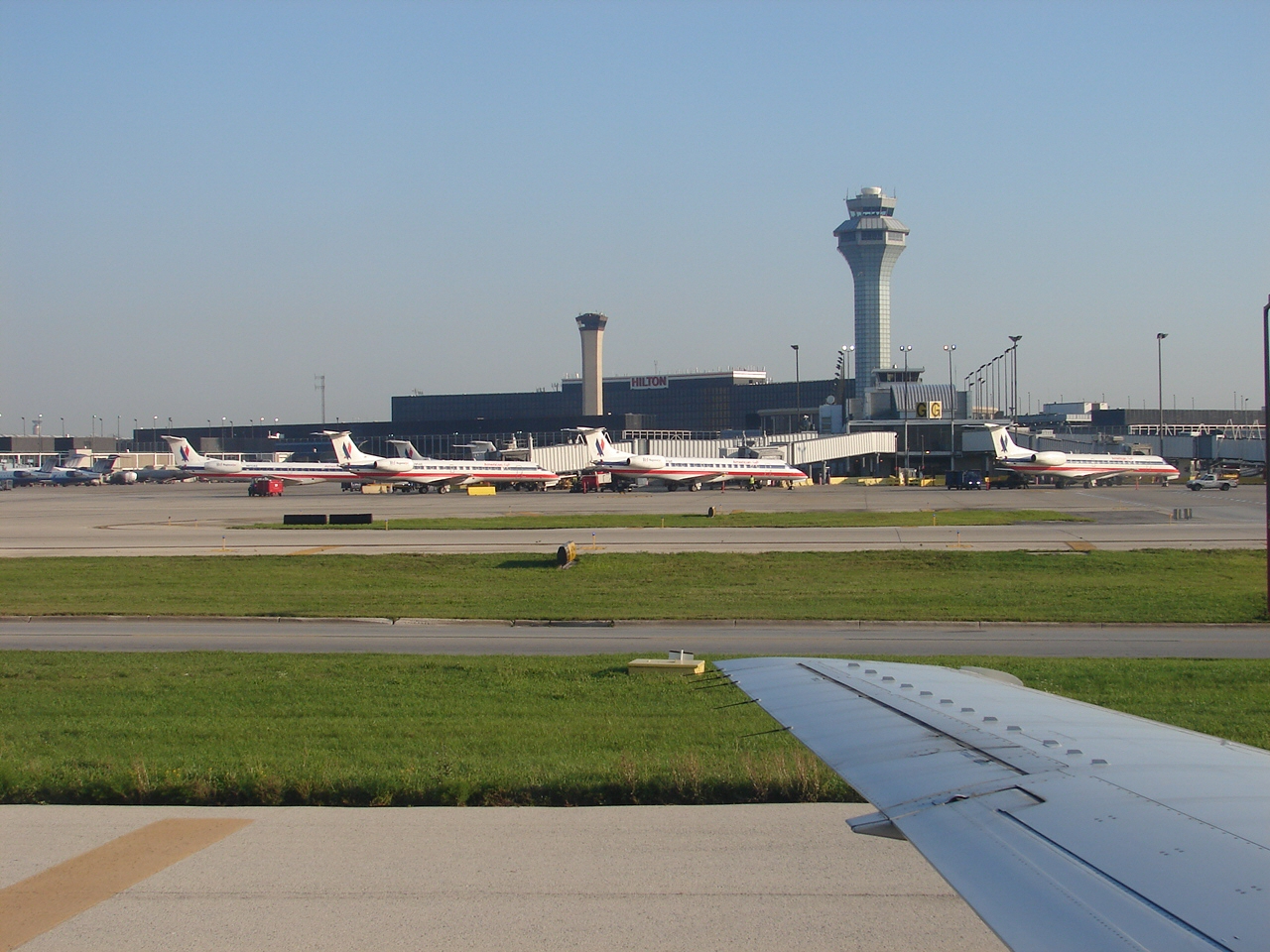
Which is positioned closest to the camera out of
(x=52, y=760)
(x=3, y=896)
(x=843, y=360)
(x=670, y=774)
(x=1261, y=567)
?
(x=3, y=896)

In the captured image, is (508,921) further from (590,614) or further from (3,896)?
(590,614)

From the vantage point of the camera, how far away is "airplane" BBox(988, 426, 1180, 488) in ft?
326

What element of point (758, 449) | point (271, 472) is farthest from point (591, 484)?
point (271, 472)

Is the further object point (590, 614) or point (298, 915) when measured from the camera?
point (590, 614)

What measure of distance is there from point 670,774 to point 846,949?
3.80 meters

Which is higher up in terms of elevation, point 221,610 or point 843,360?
point 843,360

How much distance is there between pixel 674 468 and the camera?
318 feet

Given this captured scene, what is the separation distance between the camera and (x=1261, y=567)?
3138 cm

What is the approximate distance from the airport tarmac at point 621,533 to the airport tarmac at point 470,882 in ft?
93.7

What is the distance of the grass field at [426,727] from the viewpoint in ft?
32.1

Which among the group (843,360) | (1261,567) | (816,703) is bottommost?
(1261,567)

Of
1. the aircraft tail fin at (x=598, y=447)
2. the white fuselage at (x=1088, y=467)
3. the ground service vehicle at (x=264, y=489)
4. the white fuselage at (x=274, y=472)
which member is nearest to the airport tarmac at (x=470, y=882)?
the ground service vehicle at (x=264, y=489)

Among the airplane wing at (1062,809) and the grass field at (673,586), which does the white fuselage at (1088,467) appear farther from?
the airplane wing at (1062,809)

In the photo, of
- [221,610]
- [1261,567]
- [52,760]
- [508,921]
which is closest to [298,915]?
[508,921]
